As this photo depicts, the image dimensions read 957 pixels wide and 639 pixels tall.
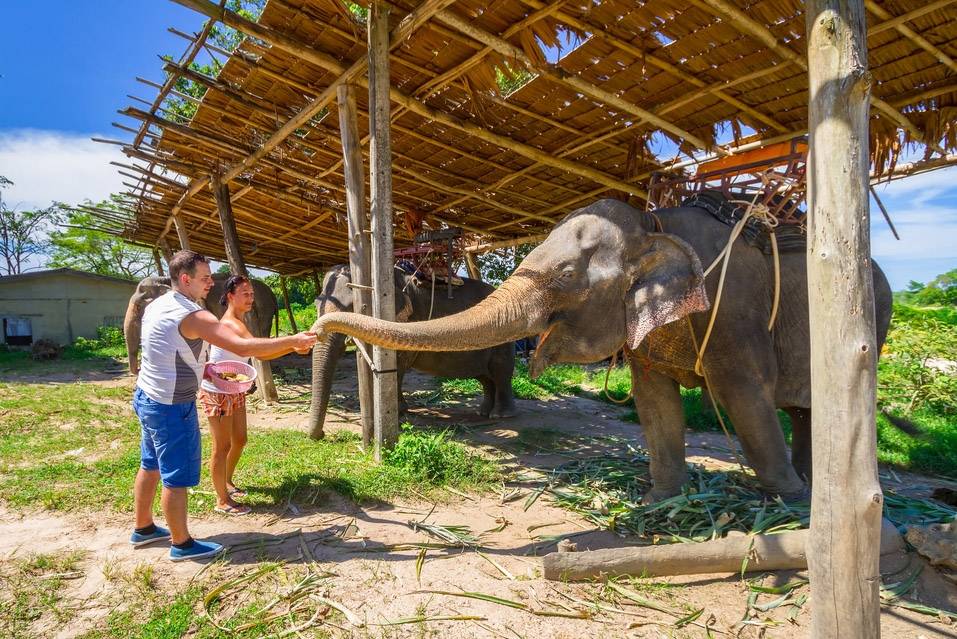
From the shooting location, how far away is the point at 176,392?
2959 millimetres

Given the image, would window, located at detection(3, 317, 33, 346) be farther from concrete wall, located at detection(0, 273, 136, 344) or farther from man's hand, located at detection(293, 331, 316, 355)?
man's hand, located at detection(293, 331, 316, 355)

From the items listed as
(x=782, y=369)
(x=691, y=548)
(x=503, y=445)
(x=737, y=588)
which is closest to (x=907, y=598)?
(x=737, y=588)

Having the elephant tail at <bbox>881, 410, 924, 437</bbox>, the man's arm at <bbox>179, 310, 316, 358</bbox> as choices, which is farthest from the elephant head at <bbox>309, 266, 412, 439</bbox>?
the elephant tail at <bbox>881, 410, 924, 437</bbox>

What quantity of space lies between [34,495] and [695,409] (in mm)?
6945

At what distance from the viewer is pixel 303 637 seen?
7.32ft

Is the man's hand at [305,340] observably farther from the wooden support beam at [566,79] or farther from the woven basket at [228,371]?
the wooden support beam at [566,79]

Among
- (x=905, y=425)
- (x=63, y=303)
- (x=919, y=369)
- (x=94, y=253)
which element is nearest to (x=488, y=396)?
(x=905, y=425)

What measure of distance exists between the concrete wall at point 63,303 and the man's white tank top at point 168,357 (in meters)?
19.3

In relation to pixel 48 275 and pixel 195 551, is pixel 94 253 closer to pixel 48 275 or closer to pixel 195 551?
pixel 48 275

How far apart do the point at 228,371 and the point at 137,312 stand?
13.7ft

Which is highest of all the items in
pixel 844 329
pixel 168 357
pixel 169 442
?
pixel 844 329

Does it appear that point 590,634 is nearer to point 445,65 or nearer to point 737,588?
point 737,588

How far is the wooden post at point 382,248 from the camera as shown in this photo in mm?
4523

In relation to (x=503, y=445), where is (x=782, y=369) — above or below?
above
